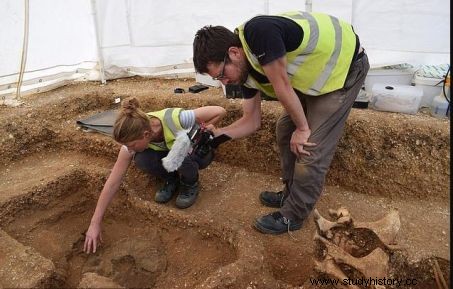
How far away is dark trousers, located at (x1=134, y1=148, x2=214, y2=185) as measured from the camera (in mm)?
2656

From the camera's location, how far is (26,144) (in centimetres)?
352

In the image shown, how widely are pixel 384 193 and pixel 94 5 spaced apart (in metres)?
3.84

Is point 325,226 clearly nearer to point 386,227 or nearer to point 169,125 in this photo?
point 386,227

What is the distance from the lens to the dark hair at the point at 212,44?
1809 mm

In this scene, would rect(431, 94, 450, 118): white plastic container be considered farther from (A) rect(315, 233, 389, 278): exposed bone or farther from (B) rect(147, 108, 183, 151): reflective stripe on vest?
(B) rect(147, 108, 183, 151): reflective stripe on vest

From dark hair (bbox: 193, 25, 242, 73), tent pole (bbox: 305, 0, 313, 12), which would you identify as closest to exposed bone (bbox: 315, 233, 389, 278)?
dark hair (bbox: 193, 25, 242, 73)

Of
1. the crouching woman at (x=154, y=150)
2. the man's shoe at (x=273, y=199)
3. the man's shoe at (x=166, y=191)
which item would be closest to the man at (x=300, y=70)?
the man's shoe at (x=273, y=199)

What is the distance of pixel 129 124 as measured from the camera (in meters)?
2.18

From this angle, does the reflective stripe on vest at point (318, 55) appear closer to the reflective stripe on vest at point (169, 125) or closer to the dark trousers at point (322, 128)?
the dark trousers at point (322, 128)

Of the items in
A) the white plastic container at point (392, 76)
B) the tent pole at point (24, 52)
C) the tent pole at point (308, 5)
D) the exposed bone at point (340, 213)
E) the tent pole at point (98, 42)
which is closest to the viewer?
the exposed bone at point (340, 213)

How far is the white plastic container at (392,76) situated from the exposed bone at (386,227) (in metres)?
1.82

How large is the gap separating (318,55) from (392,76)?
1821 millimetres

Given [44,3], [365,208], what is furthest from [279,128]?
[44,3]

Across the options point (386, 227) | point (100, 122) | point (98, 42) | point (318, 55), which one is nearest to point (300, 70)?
point (318, 55)
